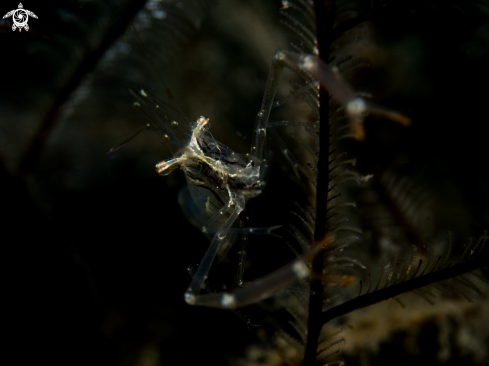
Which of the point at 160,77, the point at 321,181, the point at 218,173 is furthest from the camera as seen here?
the point at 218,173

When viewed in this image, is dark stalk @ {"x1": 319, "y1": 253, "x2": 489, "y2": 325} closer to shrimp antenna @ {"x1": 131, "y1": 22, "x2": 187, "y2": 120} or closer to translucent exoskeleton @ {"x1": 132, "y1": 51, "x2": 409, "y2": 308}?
translucent exoskeleton @ {"x1": 132, "y1": 51, "x2": 409, "y2": 308}

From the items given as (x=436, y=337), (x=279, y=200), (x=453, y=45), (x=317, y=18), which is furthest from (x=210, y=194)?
(x=453, y=45)

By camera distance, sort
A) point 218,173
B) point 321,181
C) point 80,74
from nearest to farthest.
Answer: point 321,181 < point 80,74 < point 218,173

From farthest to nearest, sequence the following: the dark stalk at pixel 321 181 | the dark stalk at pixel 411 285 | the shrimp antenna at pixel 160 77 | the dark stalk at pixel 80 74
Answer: the shrimp antenna at pixel 160 77
the dark stalk at pixel 80 74
the dark stalk at pixel 411 285
the dark stalk at pixel 321 181

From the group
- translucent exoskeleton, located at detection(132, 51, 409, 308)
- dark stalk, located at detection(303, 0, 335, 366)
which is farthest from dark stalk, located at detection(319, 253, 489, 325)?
translucent exoskeleton, located at detection(132, 51, 409, 308)

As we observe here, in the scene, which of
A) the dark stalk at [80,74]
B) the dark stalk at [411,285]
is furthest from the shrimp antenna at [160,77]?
the dark stalk at [411,285]

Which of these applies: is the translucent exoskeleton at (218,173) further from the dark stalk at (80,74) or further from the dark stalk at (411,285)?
the dark stalk at (411,285)

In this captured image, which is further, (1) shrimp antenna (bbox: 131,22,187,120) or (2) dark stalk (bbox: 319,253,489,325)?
(1) shrimp antenna (bbox: 131,22,187,120)

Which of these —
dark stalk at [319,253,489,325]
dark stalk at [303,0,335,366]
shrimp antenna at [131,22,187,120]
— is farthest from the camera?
shrimp antenna at [131,22,187,120]

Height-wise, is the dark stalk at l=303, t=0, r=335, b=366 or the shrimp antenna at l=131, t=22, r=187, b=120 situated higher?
the shrimp antenna at l=131, t=22, r=187, b=120

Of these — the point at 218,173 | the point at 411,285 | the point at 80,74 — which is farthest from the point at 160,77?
the point at 411,285

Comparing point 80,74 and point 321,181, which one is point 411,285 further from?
point 80,74
